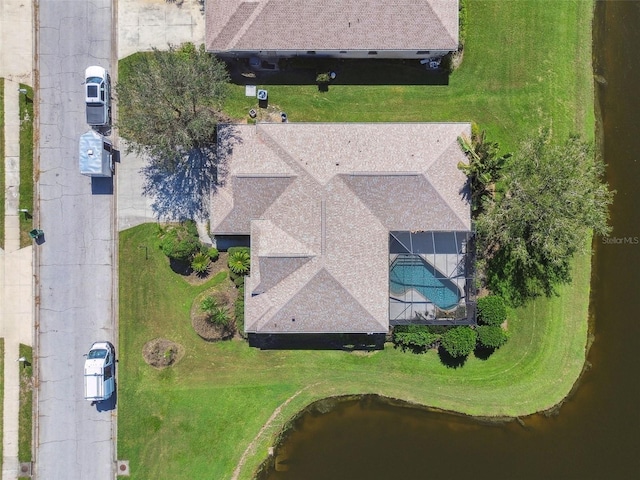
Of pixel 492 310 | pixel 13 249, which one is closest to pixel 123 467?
pixel 13 249

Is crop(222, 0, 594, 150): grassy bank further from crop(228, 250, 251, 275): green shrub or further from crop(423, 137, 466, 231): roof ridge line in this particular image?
crop(228, 250, 251, 275): green shrub

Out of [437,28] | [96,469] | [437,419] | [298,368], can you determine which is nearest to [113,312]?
[96,469]

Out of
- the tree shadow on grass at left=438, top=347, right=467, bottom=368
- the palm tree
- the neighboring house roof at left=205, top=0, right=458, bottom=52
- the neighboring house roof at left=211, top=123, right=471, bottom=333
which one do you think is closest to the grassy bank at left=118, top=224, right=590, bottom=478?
the tree shadow on grass at left=438, top=347, right=467, bottom=368

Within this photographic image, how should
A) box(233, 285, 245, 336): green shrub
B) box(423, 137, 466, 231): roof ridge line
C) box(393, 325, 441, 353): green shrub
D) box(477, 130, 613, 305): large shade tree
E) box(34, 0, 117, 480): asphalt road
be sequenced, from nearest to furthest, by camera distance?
box(477, 130, 613, 305): large shade tree
box(423, 137, 466, 231): roof ridge line
box(393, 325, 441, 353): green shrub
box(233, 285, 245, 336): green shrub
box(34, 0, 117, 480): asphalt road

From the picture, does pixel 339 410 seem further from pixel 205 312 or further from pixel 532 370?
pixel 532 370

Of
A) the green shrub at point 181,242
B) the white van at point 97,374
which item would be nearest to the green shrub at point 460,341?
the green shrub at point 181,242

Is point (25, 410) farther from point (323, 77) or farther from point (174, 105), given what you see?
point (323, 77)
